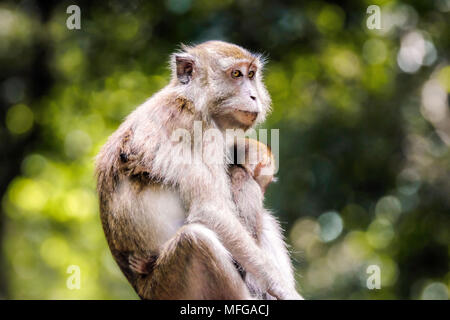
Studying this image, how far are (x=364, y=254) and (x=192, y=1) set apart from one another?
7135mm

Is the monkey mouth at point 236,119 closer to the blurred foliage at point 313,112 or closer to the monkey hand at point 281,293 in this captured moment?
the monkey hand at point 281,293

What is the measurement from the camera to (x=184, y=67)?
5.84m

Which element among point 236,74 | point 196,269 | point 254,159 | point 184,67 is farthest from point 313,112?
point 196,269

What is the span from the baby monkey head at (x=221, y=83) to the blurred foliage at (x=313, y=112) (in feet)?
22.0

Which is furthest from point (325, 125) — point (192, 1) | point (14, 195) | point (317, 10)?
point (14, 195)

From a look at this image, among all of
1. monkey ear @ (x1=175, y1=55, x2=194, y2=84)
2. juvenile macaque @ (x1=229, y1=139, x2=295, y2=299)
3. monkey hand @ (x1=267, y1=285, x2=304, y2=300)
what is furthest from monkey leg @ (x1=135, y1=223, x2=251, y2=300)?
monkey ear @ (x1=175, y1=55, x2=194, y2=84)

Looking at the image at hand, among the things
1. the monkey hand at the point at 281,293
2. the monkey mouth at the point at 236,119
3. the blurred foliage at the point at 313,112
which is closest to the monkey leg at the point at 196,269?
the monkey hand at the point at 281,293

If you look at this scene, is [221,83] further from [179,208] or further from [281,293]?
[281,293]

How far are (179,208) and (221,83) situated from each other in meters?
1.26

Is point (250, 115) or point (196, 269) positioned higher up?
point (250, 115)

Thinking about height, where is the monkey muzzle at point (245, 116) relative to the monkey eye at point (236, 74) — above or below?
below

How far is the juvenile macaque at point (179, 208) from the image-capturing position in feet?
16.3

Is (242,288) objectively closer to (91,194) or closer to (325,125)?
(325,125)

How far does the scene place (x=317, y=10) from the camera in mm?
13844
